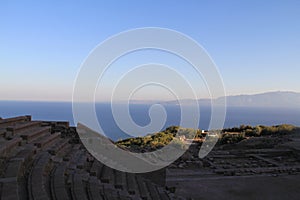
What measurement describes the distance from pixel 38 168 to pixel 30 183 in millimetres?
696

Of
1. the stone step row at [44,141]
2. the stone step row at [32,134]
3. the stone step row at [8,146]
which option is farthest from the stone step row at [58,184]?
the stone step row at [32,134]

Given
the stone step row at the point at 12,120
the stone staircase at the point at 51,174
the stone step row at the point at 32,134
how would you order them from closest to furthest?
1. the stone staircase at the point at 51,174
2. the stone step row at the point at 32,134
3. the stone step row at the point at 12,120

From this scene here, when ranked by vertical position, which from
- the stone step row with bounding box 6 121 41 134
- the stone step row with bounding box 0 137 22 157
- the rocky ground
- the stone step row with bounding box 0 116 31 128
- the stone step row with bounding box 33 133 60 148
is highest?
the stone step row with bounding box 0 116 31 128

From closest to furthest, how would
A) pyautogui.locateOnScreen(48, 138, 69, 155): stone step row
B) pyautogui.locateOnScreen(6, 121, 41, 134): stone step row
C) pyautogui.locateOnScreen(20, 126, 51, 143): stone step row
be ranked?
pyautogui.locateOnScreen(48, 138, 69, 155): stone step row < pyautogui.locateOnScreen(20, 126, 51, 143): stone step row < pyautogui.locateOnScreen(6, 121, 41, 134): stone step row

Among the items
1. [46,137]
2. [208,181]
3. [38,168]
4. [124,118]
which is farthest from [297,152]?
[38,168]

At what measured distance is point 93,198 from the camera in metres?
5.00

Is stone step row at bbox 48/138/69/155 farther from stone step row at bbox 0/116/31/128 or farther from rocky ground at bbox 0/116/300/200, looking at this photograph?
stone step row at bbox 0/116/31/128

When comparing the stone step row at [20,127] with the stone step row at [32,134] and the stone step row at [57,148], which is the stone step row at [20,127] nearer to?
the stone step row at [32,134]

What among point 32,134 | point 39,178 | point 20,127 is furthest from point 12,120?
point 39,178

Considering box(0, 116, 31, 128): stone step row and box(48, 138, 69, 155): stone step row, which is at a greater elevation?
box(0, 116, 31, 128): stone step row

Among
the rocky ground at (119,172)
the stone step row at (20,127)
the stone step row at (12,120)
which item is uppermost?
the stone step row at (12,120)

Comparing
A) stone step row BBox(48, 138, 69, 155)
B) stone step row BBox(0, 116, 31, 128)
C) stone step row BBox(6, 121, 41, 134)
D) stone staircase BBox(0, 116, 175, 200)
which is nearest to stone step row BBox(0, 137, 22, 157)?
stone staircase BBox(0, 116, 175, 200)

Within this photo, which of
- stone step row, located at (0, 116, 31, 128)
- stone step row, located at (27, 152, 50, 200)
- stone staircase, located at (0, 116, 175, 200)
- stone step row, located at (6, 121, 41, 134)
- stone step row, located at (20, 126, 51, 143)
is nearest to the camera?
stone step row, located at (27, 152, 50, 200)

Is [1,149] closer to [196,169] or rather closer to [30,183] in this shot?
[30,183]
